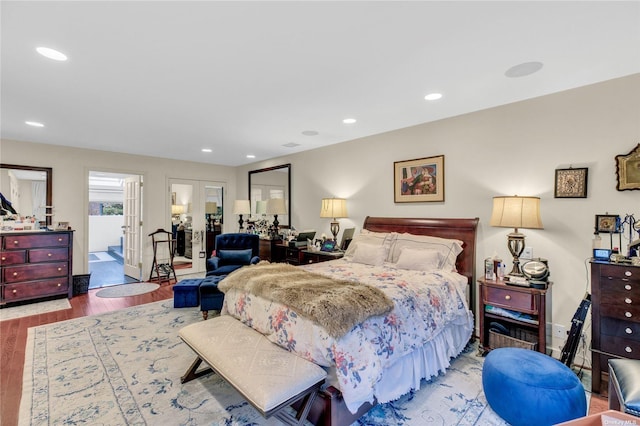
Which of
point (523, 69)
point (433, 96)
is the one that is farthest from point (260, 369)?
point (523, 69)

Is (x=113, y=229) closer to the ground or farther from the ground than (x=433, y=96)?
closer to the ground

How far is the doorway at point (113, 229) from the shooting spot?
5.98 metres

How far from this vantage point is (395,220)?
154 inches

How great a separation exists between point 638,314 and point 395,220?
7.60 feet

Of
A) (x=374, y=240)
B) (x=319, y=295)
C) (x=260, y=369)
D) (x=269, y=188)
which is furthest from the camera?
(x=269, y=188)

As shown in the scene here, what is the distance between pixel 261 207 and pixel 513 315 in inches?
187

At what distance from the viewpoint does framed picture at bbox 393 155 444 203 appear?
140 inches

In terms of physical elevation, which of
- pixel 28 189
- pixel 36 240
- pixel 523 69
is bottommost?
pixel 36 240

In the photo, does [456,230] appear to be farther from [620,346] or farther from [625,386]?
[625,386]

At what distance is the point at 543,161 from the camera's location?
2.81 metres

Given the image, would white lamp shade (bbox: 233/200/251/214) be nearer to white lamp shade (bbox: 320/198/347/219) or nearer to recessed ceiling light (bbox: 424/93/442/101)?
white lamp shade (bbox: 320/198/347/219)

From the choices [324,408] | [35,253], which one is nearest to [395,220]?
[324,408]

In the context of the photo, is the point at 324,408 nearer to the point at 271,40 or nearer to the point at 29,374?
the point at 271,40

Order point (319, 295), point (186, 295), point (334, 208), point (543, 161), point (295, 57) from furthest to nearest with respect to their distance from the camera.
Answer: point (334, 208), point (186, 295), point (543, 161), point (295, 57), point (319, 295)
